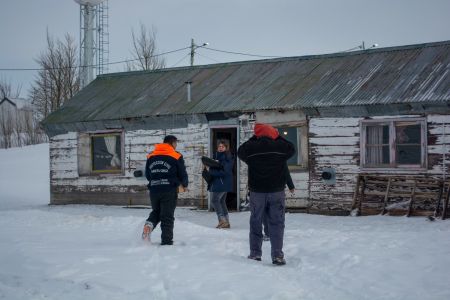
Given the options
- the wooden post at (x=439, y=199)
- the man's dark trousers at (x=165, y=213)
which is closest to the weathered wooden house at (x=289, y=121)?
the wooden post at (x=439, y=199)

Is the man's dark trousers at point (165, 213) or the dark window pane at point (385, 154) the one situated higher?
the dark window pane at point (385, 154)

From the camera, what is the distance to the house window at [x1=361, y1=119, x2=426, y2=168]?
12906mm

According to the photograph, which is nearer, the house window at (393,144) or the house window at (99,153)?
the house window at (393,144)

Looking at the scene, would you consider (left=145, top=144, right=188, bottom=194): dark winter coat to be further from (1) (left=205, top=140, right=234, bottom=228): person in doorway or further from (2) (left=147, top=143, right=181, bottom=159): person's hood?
(1) (left=205, top=140, right=234, bottom=228): person in doorway

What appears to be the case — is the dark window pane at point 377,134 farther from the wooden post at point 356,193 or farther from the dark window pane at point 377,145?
the wooden post at point 356,193

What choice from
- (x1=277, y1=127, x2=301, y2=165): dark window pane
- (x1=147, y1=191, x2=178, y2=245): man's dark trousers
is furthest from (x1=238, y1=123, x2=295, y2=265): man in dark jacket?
(x1=277, y1=127, x2=301, y2=165): dark window pane

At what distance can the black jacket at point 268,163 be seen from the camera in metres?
7.45

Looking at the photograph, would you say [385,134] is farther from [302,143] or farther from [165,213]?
[165,213]

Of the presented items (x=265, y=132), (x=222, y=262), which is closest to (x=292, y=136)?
(x=265, y=132)

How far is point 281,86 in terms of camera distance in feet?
50.6

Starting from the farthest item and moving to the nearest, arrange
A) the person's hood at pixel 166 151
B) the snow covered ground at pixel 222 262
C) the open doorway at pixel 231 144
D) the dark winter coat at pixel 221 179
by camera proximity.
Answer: the open doorway at pixel 231 144 → the dark winter coat at pixel 221 179 → the person's hood at pixel 166 151 → the snow covered ground at pixel 222 262

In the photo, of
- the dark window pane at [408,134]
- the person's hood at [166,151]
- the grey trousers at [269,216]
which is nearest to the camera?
the grey trousers at [269,216]

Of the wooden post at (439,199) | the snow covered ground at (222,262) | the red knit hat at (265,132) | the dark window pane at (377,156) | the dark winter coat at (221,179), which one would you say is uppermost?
the red knit hat at (265,132)

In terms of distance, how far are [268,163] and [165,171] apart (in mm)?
1888
